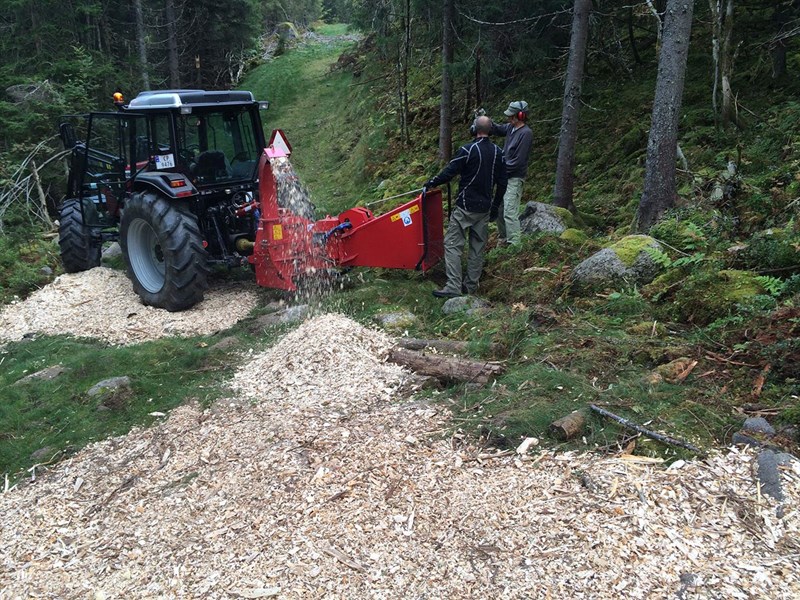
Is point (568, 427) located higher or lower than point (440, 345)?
higher

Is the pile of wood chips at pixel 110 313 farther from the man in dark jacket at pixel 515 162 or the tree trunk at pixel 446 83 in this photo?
the tree trunk at pixel 446 83

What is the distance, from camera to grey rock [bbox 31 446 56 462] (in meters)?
4.48

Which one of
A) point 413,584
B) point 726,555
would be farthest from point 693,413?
point 413,584

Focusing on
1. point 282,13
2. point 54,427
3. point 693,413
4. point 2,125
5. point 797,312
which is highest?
point 282,13

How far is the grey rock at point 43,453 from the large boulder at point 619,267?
187 inches

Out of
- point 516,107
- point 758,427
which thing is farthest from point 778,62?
point 758,427

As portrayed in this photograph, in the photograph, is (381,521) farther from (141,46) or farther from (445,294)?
(141,46)

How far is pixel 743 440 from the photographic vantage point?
3475 mm

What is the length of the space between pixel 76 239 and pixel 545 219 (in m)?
6.73

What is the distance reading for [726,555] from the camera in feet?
9.23

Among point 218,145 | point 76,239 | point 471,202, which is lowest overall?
point 76,239

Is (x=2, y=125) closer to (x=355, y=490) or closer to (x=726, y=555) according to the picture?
(x=355, y=490)

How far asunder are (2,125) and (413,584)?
50.7 feet

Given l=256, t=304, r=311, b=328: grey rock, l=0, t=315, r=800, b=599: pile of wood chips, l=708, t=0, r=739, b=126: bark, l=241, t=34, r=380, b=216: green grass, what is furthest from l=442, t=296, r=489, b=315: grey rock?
l=241, t=34, r=380, b=216: green grass
